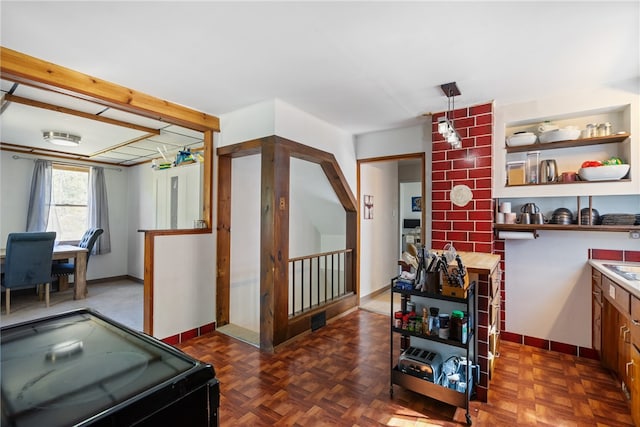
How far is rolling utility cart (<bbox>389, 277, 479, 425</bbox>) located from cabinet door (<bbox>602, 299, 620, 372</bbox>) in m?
1.06

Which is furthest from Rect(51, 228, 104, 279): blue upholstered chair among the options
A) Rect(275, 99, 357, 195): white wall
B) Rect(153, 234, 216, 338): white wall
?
Rect(275, 99, 357, 195): white wall

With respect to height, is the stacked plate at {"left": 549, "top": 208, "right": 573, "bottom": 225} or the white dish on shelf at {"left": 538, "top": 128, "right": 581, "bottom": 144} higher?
the white dish on shelf at {"left": 538, "top": 128, "right": 581, "bottom": 144}

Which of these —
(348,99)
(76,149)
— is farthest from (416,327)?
(76,149)

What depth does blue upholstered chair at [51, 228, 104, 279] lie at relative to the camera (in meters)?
4.49

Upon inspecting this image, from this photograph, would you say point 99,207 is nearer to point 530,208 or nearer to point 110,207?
point 110,207

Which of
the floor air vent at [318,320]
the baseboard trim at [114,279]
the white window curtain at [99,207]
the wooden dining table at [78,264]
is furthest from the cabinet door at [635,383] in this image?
the white window curtain at [99,207]

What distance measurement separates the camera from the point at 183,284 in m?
2.93

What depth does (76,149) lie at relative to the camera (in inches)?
181

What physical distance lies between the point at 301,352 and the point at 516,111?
2976mm

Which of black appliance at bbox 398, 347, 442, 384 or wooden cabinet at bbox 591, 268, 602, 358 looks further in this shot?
wooden cabinet at bbox 591, 268, 602, 358

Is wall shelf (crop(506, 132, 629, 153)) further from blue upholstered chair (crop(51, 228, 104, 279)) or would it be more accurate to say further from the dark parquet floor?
blue upholstered chair (crop(51, 228, 104, 279))

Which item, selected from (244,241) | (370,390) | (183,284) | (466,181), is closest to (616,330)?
(466,181)

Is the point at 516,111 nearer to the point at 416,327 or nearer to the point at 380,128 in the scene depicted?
the point at 380,128

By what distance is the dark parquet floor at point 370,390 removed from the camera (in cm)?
182
